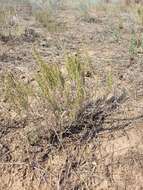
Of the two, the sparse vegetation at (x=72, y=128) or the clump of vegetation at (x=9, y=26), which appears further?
the clump of vegetation at (x=9, y=26)

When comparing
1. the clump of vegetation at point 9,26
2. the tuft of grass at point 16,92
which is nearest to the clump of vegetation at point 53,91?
the tuft of grass at point 16,92

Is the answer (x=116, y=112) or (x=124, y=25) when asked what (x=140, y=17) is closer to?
(x=124, y=25)

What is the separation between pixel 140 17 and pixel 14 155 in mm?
3048

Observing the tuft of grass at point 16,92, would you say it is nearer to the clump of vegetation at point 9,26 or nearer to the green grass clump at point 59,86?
the green grass clump at point 59,86

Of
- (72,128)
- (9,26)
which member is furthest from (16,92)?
(9,26)

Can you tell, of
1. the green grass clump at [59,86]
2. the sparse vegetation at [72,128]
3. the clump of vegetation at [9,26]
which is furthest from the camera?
the clump of vegetation at [9,26]

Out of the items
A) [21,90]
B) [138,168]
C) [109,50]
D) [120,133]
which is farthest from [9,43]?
[138,168]

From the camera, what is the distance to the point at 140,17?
478 centimetres

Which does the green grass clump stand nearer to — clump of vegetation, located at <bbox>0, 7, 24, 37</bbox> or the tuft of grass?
the tuft of grass

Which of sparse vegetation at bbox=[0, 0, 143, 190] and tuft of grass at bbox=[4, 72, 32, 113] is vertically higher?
tuft of grass at bbox=[4, 72, 32, 113]

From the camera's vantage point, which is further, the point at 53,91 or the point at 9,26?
the point at 9,26

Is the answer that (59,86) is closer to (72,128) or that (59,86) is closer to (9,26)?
(72,128)

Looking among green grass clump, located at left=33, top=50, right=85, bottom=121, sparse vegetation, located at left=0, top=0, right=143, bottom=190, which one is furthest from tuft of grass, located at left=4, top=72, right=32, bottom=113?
green grass clump, located at left=33, top=50, right=85, bottom=121

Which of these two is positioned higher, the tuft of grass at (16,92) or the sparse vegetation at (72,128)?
the tuft of grass at (16,92)
